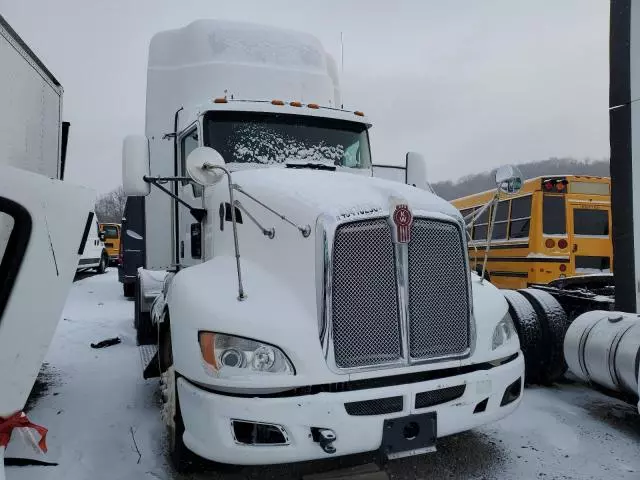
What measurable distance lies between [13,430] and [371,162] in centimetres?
406

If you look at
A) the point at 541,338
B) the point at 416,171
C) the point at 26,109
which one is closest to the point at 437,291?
the point at 541,338

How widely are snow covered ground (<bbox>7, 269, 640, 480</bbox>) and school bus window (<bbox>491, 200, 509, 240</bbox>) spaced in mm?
5735

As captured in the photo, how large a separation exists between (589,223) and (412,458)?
301 inches

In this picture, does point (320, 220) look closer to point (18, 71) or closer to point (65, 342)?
point (18, 71)

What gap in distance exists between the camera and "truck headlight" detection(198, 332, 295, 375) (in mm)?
2666

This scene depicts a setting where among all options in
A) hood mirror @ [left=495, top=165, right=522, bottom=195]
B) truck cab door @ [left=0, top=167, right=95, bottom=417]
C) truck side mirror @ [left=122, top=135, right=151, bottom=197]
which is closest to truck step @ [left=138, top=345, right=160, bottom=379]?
truck side mirror @ [left=122, top=135, right=151, bottom=197]

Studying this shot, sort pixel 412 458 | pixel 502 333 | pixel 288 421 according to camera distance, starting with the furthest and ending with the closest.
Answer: pixel 412 458 → pixel 502 333 → pixel 288 421

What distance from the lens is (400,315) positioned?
299 centimetres

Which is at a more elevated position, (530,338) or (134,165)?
(134,165)

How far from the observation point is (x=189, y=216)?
16.3 ft

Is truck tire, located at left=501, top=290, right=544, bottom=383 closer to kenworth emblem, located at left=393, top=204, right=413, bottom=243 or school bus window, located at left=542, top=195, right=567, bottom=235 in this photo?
kenworth emblem, located at left=393, top=204, right=413, bottom=243

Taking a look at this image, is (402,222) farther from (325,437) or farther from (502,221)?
(502,221)

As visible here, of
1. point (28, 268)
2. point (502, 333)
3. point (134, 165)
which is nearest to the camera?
point (28, 268)

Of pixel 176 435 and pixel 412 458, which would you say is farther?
pixel 412 458
